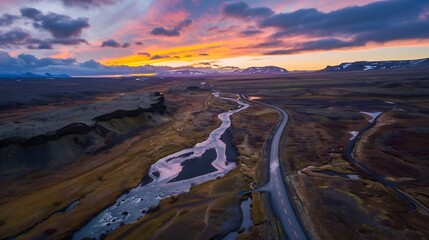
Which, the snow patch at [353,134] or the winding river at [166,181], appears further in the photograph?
the snow patch at [353,134]

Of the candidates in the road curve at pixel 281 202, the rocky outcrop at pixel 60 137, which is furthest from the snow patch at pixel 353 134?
the rocky outcrop at pixel 60 137

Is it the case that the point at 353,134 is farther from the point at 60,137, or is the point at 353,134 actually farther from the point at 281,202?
the point at 60,137

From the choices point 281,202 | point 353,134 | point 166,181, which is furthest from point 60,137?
point 353,134

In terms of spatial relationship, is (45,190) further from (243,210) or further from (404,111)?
(404,111)

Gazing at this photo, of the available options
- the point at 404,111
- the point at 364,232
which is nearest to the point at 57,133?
the point at 364,232

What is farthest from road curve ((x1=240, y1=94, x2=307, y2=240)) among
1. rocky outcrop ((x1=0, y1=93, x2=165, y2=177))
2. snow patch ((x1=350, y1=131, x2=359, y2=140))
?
rocky outcrop ((x1=0, y1=93, x2=165, y2=177))

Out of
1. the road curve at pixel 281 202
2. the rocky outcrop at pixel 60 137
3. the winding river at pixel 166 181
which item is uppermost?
the rocky outcrop at pixel 60 137

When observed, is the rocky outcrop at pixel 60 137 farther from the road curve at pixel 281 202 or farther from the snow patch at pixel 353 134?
the snow patch at pixel 353 134
